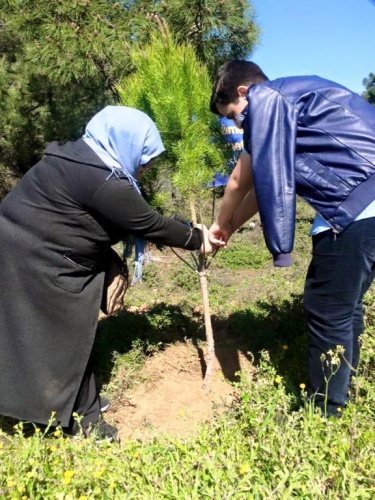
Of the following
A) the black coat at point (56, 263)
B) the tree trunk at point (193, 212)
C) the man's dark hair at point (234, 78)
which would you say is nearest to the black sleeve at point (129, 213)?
the black coat at point (56, 263)

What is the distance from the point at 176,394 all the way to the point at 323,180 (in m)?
1.53

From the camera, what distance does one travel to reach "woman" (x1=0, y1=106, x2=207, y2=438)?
6.08 ft

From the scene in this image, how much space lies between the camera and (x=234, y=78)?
6.21 ft

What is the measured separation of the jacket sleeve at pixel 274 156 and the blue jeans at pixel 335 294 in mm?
172

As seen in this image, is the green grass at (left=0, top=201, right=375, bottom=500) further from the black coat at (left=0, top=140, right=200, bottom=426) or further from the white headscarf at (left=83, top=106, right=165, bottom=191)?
the white headscarf at (left=83, top=106, right=165, bottom=191)

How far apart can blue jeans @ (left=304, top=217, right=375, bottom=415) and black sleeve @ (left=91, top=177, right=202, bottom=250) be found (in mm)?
665

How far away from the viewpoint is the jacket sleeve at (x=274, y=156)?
164 cm

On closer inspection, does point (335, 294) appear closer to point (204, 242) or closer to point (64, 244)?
point (204, 242)

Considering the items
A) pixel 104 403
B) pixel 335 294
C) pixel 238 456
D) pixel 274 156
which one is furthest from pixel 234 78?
pixel 104 403

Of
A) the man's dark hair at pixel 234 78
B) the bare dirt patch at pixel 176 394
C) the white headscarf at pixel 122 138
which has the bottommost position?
the bare dirt patch at pixel 176 394

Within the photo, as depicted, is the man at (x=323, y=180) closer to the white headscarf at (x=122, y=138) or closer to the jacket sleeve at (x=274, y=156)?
the jacket sleeve at (x=274, y=156)

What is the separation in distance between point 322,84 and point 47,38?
6.94 feet

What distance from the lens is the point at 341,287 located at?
5.71 feet

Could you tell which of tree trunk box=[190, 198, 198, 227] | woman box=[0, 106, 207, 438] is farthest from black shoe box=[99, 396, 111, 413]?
tree trunk box=[190, 198, 198, 227]
